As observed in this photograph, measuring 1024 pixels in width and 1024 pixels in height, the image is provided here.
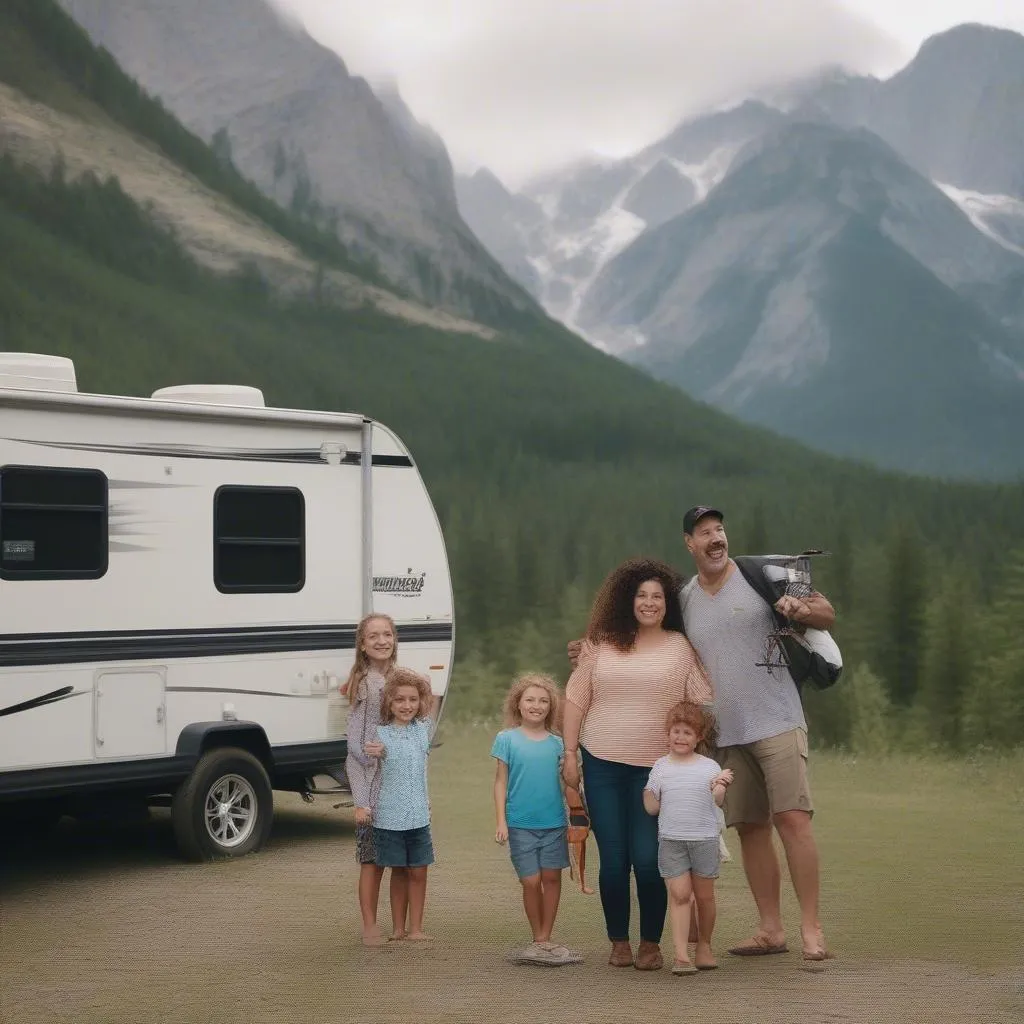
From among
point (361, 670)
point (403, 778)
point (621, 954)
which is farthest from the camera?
point (361, 670)

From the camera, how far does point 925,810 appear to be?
15469mm

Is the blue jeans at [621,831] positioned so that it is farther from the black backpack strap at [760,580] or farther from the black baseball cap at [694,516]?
the black baseball cap at [694,516]

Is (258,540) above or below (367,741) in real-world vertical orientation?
above

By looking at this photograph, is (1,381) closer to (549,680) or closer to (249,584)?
(249,584)

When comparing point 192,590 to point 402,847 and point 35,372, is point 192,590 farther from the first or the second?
point 402,847

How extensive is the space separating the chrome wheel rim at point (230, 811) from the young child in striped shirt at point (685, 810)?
15.6ft

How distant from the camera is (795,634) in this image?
25.3ft

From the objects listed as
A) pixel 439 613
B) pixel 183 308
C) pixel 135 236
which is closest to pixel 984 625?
pixel 439 613

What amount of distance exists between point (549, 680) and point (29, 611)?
372 cm

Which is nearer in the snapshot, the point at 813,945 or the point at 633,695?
the point at 633,695

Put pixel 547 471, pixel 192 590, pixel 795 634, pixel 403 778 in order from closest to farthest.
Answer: pixel 795 634, pixel 403 778, pixel 192 590, pixel 547 471

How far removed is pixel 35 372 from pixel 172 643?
192cm

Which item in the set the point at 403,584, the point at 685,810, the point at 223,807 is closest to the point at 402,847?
the point at 685,810

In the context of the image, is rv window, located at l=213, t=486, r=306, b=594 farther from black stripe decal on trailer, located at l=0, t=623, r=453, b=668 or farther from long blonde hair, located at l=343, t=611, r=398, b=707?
long blonde hair, located at l=343, t=611, r=398, b=707
